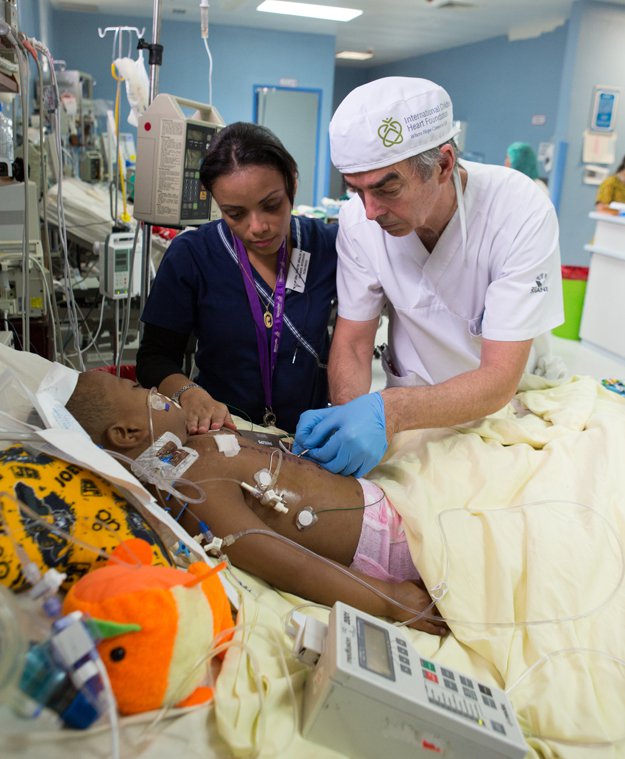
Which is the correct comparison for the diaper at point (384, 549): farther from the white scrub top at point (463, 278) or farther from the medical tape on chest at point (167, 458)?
the white scrub top at point (463, 278)

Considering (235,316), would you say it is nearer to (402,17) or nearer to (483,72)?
(402,17)

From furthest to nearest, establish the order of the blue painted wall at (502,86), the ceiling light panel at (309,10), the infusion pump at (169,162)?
1. the blue painted wall at (502,86)
2. the ceiling light panel at (309,10)
3. the infusion pump at (169,162)

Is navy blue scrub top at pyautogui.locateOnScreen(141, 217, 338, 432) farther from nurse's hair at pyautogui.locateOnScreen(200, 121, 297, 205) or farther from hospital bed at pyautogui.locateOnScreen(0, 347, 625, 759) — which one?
hospital bed at pyautogui.locateOnScreen(0, 347, 625, 759)

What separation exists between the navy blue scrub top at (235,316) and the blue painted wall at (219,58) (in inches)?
290

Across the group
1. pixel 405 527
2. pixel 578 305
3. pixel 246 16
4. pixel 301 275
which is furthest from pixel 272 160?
pixel 246 16

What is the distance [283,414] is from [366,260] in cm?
50

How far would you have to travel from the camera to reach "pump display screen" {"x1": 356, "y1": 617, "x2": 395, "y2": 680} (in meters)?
0.84

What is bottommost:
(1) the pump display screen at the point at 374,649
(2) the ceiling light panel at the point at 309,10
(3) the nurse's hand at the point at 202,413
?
(1) the pump display screen at the point at 374,649

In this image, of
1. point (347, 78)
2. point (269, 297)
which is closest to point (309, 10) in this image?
point (347, 78)

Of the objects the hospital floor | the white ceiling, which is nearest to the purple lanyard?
the hospital floor

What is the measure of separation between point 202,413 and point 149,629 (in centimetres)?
76

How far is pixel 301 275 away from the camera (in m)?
1.82

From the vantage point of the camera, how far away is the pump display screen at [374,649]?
84 cm

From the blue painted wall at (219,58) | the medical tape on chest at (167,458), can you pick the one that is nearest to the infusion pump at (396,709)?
the medical tape on chest at (167,458)
